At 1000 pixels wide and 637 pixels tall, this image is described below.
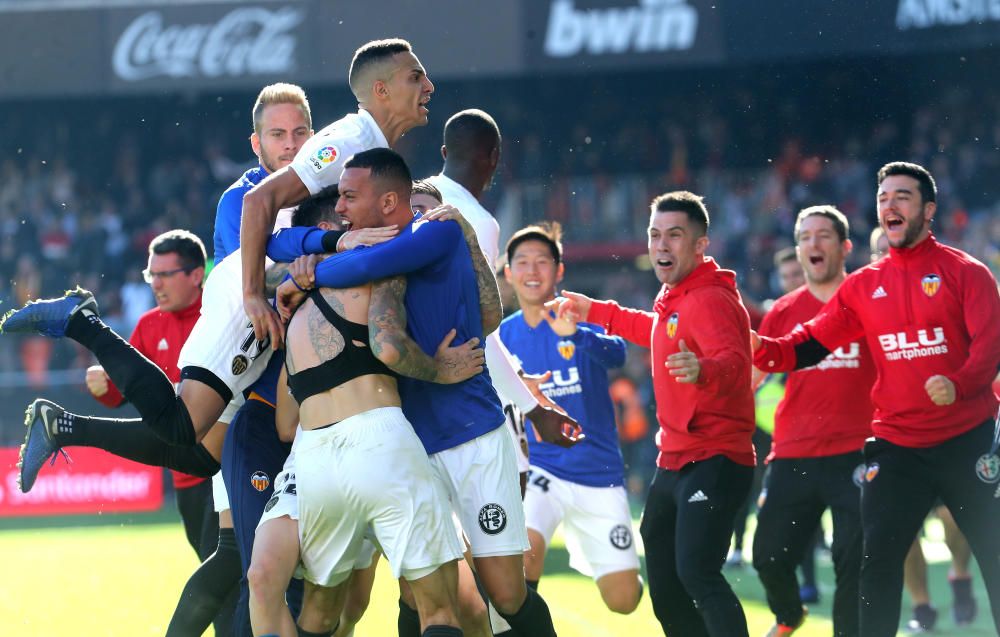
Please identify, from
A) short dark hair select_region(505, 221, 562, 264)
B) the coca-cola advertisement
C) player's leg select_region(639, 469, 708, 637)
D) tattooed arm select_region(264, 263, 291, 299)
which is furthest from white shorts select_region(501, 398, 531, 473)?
the coca-cola advertisement

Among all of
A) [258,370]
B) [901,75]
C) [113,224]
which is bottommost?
[258,370]

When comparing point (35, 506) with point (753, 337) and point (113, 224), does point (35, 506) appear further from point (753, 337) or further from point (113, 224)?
point (753, 337)

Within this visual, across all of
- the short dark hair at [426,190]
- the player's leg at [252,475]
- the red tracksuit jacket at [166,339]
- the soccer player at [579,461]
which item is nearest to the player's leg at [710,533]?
the soccer player at [579,461]

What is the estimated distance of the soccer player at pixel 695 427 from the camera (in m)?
6.22

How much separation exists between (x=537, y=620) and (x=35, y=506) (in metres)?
14.0

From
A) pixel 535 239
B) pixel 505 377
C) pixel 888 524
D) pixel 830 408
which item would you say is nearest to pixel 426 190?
pixel 505 377

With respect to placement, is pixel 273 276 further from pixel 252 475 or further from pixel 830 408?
pixel 830 408

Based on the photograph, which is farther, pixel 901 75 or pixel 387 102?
pixel 901 75

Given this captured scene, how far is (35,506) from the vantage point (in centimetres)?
1798

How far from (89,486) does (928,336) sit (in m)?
13.6

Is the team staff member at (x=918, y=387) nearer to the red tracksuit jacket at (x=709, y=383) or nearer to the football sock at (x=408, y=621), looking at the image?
the red tracksuit jacket at (x=709, y=383)

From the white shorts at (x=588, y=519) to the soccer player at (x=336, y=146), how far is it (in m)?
2.82


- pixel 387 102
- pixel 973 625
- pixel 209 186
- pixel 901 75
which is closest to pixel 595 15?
pixel 901 75

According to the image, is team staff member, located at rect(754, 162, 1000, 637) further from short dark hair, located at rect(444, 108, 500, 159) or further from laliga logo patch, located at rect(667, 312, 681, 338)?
short dark hair, located at rect(444, 108, 500, 159)
